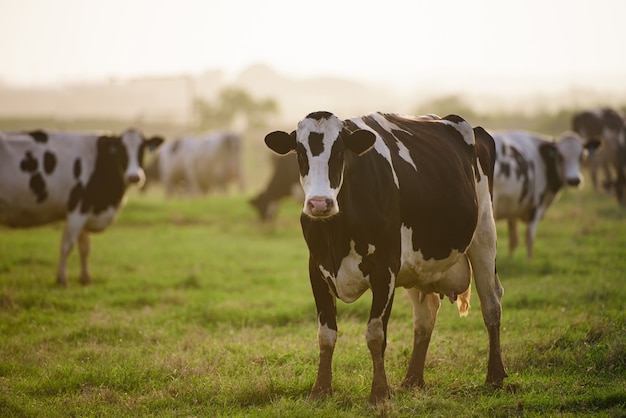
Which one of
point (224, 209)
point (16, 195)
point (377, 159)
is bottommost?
point (224, 209)

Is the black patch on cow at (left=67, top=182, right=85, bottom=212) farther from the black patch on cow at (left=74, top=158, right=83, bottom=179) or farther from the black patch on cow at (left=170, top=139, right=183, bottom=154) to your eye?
the black patch on cow at (left=170, top=139, right=183, bottom=154)

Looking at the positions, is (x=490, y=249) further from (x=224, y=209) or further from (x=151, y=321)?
(x=224, y=209)

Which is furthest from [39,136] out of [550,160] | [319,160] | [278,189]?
[550,160]

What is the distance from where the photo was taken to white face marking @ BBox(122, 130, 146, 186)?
12.9 metres

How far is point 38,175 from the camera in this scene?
12.0 meters

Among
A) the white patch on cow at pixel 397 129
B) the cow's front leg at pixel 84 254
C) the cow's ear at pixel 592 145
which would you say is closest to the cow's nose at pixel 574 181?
the cow's ear at pixel 592 145

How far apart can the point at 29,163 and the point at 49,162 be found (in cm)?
31

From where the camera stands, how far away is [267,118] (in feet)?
198

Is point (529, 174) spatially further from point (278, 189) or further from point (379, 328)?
point (379, 328)

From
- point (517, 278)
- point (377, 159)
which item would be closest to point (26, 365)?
point (377, 159)

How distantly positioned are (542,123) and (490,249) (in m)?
37.4

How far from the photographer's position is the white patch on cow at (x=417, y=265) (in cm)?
593

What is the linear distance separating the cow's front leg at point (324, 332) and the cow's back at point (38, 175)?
24.1ft

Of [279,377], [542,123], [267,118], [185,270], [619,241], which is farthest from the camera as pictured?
[267,118]
